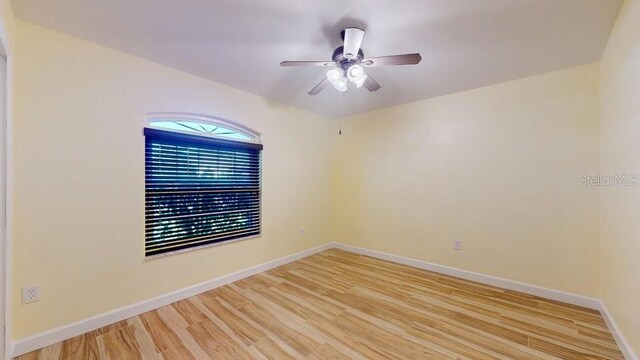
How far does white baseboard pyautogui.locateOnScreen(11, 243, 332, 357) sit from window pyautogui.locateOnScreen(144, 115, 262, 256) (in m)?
0.44

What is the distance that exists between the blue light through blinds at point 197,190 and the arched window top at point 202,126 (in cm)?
9

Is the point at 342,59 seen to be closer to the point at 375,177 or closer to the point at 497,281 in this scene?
the point at 375,177

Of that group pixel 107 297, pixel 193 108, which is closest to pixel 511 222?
pixel 193 108

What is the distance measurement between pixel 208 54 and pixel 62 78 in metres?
1.09

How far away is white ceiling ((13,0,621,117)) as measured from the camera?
5.28ft

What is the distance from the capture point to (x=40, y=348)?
1.75 meters

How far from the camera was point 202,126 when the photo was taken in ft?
8.93

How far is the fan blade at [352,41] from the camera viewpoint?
69.1 inches

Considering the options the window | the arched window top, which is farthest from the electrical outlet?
the arched window top

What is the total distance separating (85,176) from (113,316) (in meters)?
1.21

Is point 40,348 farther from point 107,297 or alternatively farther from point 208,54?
point 208,54

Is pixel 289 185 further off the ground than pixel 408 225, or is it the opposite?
pixel 289 185

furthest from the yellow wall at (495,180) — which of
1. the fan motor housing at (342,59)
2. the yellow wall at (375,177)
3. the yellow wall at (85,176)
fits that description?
the yellow wall at (85,176)

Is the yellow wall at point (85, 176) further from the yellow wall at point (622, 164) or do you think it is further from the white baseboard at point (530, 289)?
the yellow wall at point (622, 164)
